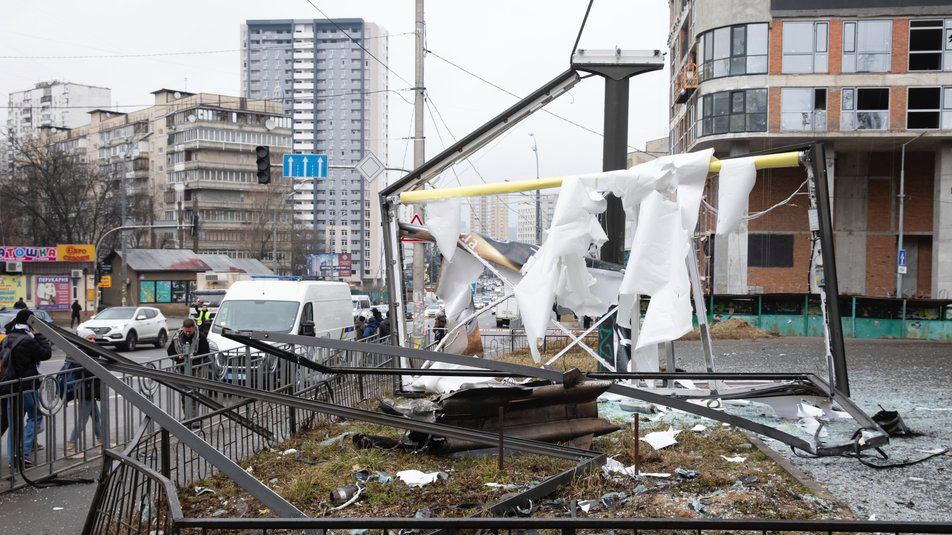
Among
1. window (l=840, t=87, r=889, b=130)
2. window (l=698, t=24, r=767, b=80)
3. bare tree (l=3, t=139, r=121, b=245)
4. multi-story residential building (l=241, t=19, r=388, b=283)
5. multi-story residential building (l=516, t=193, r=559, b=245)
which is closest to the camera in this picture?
multi-story residential building (l=516, t=193, r=559, b=245)

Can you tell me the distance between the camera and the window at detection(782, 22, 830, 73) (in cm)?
4088

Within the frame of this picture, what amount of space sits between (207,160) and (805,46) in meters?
78.4

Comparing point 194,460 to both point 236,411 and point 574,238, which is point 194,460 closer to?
point 236,411

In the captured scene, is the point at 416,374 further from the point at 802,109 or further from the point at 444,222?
the point at 802,109

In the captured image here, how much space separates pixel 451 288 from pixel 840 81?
110ft

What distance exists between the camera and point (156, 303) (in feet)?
171

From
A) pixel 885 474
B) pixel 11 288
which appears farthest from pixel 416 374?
pixel 11 288

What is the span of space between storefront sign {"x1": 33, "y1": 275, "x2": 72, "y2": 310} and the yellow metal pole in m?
33.1

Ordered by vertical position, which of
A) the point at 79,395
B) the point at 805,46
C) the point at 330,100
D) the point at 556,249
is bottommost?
the point at 79,395

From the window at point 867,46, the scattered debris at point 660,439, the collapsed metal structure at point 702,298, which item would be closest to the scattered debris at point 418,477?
the collapsed metal structure at point 702,298

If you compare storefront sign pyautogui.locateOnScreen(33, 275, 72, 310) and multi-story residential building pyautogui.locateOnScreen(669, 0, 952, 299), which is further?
multi-story residential building pyautogui.locateOnScreen(669, 0, 952, 299)

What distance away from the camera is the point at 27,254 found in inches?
1587

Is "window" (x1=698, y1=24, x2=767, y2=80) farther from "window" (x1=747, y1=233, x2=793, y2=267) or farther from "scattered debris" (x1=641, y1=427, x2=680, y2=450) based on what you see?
"scattered debris" (x1=641, y1=427, x2=680, y2=450)

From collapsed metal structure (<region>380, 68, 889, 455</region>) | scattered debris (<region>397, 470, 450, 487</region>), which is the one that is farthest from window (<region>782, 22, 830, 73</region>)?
scattered debris (<region>397, 470, 450, 487</region>)
